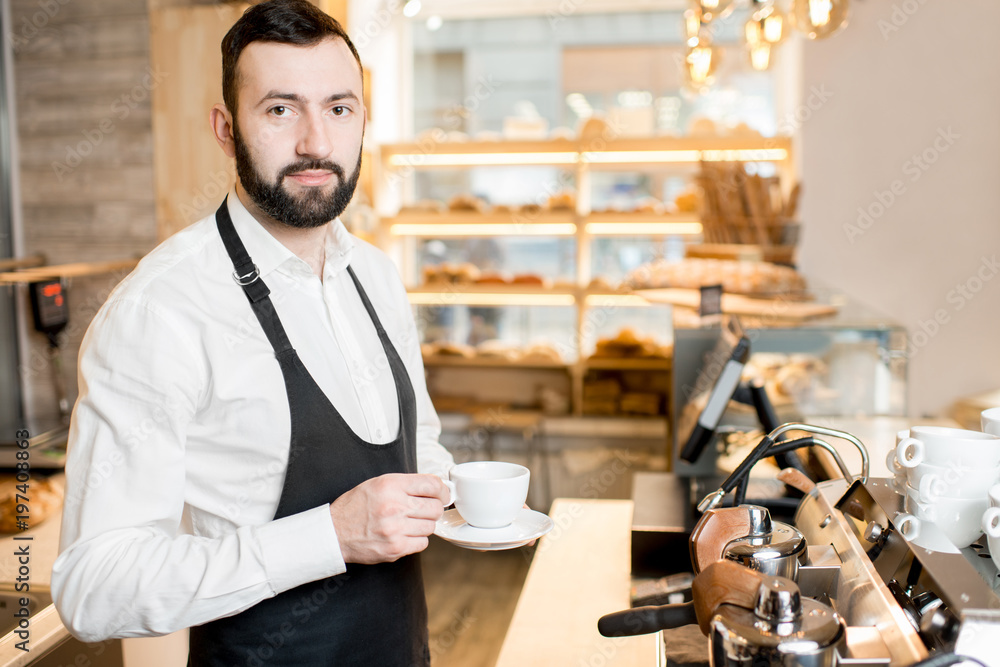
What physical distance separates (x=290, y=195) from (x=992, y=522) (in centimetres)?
98

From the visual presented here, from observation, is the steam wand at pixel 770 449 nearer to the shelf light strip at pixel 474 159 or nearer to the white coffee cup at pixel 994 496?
the white coffee cup at pixel 994 496

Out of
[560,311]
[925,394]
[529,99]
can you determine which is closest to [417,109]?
[529,99]

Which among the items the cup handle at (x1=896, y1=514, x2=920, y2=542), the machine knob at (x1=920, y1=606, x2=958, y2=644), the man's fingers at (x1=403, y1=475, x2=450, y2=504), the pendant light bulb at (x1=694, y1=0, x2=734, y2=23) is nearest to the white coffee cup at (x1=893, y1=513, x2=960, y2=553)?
the cup handle at (x1=896, y1=514, x2=920, y2=542)

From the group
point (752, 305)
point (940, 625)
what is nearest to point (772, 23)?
point (752, 305)

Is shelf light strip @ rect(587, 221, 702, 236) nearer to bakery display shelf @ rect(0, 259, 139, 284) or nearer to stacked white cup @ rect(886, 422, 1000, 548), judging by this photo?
bakery display shelf @ rect(0, 259, 139, 284)

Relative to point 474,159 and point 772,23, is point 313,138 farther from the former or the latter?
point 474,159

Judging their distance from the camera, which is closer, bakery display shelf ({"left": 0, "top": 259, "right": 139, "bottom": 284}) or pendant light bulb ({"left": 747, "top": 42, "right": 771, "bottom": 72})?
pendant light bulb ({"left": 747, "top": 42, "right": 771, "bottom": 72})

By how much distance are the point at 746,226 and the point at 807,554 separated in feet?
7.66

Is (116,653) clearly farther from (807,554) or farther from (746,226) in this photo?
(746,226)

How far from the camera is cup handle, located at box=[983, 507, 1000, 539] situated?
30.6 inches

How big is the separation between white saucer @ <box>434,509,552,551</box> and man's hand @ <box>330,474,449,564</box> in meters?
0.04

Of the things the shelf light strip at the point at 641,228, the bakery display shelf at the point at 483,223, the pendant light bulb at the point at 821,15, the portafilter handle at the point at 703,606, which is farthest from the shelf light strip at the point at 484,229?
the portafilter handle at the point at 703,606

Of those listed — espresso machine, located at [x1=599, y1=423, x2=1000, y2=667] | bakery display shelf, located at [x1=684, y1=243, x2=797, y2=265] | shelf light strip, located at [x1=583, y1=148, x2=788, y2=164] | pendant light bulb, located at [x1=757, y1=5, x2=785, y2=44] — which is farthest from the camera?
shelf light strip, located at [x1=583, y1=148, x2=788, y2=164]

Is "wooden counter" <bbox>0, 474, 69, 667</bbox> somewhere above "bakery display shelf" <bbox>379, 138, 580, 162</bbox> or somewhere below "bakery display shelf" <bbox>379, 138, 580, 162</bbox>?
below
